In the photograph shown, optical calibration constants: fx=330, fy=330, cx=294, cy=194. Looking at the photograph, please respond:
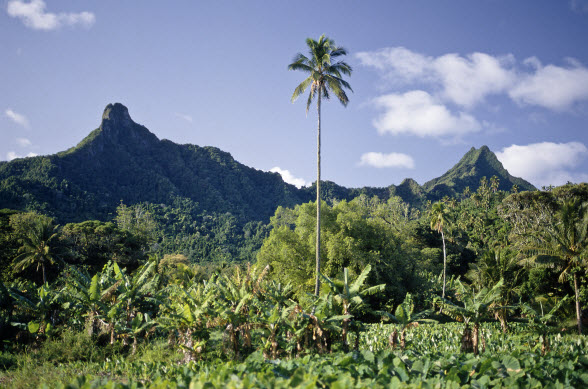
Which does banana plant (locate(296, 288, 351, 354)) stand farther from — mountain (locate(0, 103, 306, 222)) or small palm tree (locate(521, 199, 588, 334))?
mountain (locate(0, 103, 306, 222))

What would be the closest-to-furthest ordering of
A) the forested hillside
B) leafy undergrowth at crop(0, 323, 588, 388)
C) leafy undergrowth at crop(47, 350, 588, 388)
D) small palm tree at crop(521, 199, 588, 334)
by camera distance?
1. leafy undergrowth at crop(0, 323, 588, 388)
2. leafy undergrowth at crop(47, 350, 588, 388)
3. small palm tree at crop(521, 199, 588, 334)
4. the forested hillside

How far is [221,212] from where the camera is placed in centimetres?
12194

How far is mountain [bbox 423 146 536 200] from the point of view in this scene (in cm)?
14582

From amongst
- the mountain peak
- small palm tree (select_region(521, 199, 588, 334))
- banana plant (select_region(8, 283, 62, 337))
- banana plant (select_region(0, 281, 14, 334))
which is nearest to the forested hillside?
the mountain peak

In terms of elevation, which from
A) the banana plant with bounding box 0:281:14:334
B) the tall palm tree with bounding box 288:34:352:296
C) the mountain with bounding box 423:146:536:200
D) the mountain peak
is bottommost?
the banana plant with bounding box 0:281:14:334

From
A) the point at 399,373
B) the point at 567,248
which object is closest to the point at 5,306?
the point at 399,373

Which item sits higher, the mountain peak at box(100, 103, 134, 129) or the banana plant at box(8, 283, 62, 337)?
the mountain peak at box(100, 103, 134, 129)

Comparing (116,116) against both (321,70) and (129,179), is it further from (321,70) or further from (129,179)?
(321,70)

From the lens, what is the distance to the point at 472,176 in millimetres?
158500

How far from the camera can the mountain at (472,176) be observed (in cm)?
14582

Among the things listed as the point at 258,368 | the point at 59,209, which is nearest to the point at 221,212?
the point at 59,209

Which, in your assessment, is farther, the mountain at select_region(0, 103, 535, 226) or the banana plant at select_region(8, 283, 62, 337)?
the mountain at select_region(0, 103, 535, 226)

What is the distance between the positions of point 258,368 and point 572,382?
13.4 ft

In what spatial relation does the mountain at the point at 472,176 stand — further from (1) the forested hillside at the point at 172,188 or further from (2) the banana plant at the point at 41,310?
(2) the banana plant at the point at 41,310
